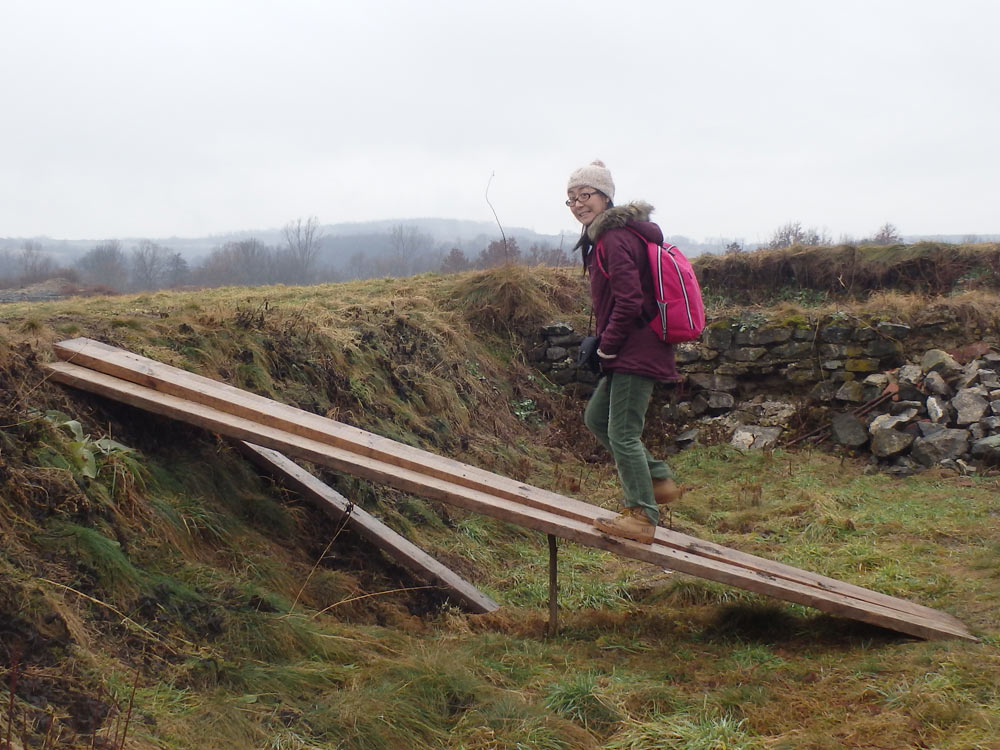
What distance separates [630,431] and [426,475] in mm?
1182

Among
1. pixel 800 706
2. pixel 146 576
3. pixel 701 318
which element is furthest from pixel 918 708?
pixel 146 576

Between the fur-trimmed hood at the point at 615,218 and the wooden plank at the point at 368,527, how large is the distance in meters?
2.28

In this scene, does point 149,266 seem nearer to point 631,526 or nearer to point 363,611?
point 363,611

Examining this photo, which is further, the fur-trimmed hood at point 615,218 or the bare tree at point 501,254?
the bare tree at point 501,254

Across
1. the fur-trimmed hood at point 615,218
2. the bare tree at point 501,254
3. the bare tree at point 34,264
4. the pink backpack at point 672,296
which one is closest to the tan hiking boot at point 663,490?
the pink backpack at point 672,296

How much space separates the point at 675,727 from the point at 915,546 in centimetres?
374

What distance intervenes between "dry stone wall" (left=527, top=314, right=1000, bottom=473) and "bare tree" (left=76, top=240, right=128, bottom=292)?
46.3ft

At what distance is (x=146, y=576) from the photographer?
3.44 metres

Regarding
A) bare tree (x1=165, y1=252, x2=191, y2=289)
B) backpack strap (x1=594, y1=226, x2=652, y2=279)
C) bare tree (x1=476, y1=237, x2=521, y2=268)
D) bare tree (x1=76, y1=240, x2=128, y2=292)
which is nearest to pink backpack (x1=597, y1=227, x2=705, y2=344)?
backpack strap (x1=594, y1=226, x2=652, y2=279)

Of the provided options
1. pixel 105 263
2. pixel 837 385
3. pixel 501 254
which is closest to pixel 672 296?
pixel 837 385

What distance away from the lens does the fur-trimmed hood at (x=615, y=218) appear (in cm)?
402

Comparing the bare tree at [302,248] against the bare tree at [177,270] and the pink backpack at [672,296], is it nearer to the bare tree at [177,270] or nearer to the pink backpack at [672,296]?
the bare tree at [177,270]

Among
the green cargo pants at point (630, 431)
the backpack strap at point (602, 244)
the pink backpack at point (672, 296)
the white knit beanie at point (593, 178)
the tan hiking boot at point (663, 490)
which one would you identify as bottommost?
the tan hiking boot at point (663, 490)

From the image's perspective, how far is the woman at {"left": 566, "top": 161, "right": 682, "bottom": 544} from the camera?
3.96 metres
